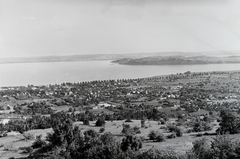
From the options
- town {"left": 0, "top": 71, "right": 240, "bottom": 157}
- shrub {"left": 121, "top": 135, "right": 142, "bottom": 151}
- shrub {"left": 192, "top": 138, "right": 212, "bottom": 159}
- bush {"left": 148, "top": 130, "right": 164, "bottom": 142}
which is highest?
shrub {"left": 192, "top": 138, "right": 212, "bottom": 159}

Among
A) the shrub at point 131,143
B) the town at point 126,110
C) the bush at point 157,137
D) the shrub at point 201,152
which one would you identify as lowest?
the town at point 126,110

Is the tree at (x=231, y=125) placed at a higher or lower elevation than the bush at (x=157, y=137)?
higher

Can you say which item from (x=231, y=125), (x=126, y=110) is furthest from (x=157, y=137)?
(x=126, y=110)

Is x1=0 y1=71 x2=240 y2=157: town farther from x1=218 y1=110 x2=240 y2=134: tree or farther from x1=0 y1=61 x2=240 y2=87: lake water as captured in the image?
x1=0 y1=61 x2=240 y2=87: lake water

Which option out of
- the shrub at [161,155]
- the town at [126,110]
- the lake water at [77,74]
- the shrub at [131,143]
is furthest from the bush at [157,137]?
the lake water at [77,74]

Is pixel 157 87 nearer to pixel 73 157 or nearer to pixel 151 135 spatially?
pixel 151 135

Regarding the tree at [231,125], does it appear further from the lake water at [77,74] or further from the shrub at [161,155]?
the lake water at [77,74]

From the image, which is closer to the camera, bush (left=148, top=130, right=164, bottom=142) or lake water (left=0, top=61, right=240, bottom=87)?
bush (left=148, top=130, right=164, bottom=142)

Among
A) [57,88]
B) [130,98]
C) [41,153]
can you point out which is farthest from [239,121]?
[57,88]

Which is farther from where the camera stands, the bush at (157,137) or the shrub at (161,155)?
the bush at (157,137)

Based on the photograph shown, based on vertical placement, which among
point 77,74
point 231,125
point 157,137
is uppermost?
point 231,125

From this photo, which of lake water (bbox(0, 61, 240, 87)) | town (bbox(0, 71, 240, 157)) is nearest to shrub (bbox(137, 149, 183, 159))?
town (bbox(0, 71, 240, 157))

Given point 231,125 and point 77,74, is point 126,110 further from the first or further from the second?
point 77,74
